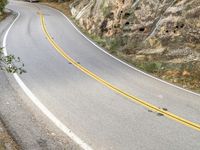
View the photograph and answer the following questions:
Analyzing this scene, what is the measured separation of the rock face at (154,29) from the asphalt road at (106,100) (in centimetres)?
199

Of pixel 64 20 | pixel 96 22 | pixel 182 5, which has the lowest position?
pixel 64 20

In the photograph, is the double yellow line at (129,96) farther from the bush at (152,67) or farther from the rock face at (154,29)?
the rock face at (154,29)

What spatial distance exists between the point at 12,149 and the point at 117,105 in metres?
4.89

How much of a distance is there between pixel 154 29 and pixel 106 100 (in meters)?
9.50

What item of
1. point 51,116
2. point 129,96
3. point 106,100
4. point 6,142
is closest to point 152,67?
point 129,96

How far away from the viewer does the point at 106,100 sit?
13.2 meters

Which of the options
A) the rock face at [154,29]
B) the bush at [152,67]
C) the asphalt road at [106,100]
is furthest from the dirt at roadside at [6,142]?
the rock face at [154,29]

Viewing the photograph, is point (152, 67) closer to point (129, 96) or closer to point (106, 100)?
point (129, 96)

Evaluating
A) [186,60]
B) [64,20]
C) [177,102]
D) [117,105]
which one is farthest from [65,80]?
[64,20]

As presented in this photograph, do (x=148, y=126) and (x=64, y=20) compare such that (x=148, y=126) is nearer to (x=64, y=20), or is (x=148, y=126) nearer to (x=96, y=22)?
(x=96, y=22)

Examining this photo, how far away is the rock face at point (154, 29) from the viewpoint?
18953 millimetres

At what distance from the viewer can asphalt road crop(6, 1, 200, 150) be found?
390 inches

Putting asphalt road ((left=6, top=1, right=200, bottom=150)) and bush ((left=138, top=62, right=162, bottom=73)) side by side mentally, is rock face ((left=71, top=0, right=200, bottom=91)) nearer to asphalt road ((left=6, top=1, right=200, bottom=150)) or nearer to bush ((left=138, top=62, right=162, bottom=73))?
bush ((left=138, top=62, right=162, bottom=73))

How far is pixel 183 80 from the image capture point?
17.5m
